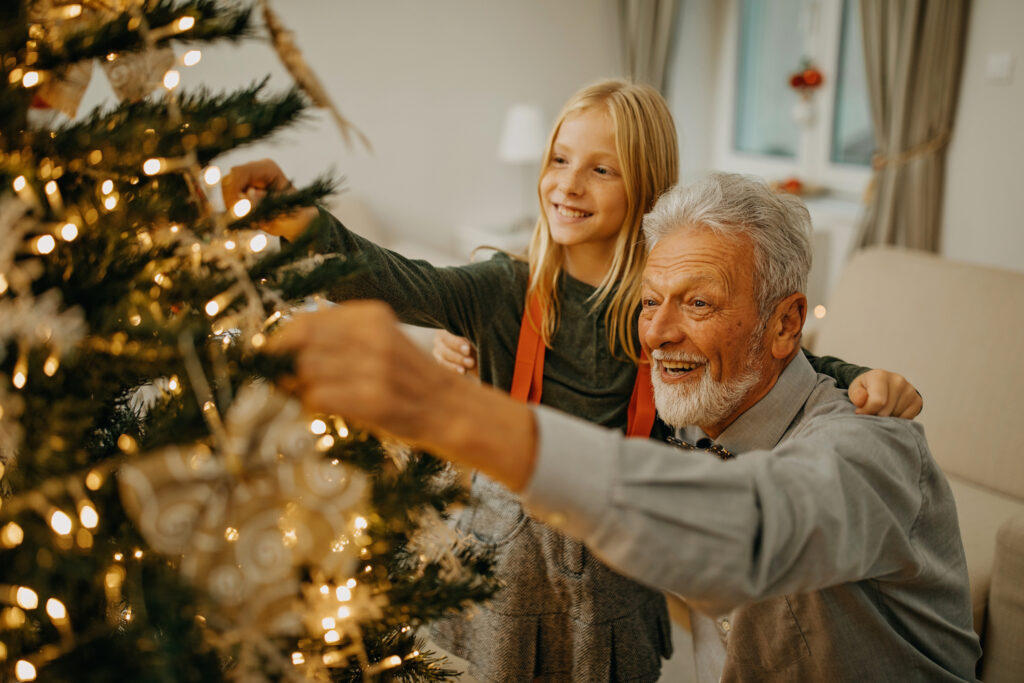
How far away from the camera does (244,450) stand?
0.51 metres

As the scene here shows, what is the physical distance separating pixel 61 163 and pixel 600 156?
3.42ft

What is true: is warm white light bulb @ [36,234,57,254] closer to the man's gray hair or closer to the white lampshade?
the man's gray hair

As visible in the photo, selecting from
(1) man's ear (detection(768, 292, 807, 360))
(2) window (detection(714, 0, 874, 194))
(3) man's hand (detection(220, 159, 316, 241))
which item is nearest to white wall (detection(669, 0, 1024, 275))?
(2) window (detection(714, 0, 874, 194))

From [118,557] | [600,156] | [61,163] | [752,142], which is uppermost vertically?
[61,163]

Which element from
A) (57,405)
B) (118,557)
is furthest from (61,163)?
(118,557)

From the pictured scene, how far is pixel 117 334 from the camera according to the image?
534 millimetres

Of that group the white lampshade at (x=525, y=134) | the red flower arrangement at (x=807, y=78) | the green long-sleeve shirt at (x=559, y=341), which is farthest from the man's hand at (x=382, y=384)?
the red flower arrangement at (x=807, y=78)

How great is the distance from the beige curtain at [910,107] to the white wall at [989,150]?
6 cm

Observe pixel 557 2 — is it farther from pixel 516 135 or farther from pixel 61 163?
pixel 61 163

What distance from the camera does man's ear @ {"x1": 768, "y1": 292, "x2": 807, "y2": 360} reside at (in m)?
1.19

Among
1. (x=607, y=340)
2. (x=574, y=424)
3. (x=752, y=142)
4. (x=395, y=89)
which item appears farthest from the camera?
(x=752, y=142)

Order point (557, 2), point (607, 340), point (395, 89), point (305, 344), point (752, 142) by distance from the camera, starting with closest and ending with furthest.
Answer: point (305, 344), point (607, 340), point (395, 89), point (557, 2), point (752, 142)

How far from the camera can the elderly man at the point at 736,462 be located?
0.53 metres

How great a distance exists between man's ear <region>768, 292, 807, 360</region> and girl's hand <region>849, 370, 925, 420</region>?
13cm
